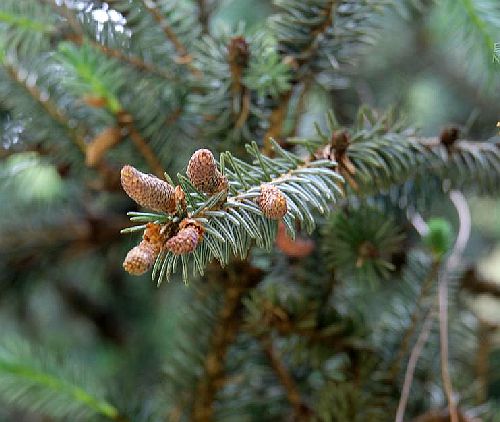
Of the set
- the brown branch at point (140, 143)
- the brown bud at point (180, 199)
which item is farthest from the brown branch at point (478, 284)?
the brown bud at point (180, 199)

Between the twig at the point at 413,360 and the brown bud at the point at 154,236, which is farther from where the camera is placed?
the twig at the point at 413,360

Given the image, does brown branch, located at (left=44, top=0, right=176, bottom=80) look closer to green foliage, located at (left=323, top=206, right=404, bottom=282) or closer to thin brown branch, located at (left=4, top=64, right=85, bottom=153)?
thin brown branch, located at (left=4, top=64, right=85, bottom=153)

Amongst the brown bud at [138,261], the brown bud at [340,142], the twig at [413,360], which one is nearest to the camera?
the brown bud at [138,261]

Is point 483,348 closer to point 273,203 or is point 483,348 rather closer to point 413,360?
point 413,360

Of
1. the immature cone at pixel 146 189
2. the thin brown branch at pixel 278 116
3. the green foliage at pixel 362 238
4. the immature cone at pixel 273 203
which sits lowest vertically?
the green foliage at pixel 362 238

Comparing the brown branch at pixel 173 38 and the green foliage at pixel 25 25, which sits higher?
the green foliage at pixel 25 25

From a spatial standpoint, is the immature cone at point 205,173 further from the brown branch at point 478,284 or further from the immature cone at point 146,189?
the brown branch at point 478,284

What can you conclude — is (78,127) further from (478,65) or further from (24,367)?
(478,65)
